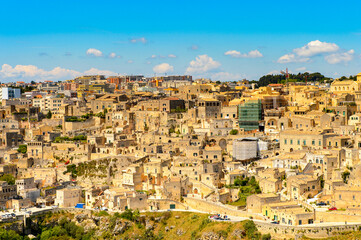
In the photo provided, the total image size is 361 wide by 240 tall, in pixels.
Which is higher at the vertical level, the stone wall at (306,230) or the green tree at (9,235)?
the stone wall at (306,230)

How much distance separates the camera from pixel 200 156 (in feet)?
168

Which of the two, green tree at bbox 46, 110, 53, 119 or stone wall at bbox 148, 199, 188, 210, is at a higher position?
green tree at bbox 46, 110, 53, 119

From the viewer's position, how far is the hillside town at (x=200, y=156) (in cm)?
4206

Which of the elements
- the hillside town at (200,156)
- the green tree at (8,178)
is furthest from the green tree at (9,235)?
the green tree at (8,178)

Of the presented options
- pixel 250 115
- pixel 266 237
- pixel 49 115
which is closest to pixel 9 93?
pixel 49 115

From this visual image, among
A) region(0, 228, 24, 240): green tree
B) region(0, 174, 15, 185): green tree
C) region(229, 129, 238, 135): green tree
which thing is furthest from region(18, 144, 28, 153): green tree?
region(229, 129, 238, 135): green tree

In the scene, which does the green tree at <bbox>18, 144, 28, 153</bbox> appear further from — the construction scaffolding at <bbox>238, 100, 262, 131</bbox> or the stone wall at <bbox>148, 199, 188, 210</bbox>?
the construction scaffolding at <bbox>238, 100, 262, 131</bbox>

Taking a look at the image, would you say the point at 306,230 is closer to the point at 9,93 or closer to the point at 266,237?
the point at 266,237

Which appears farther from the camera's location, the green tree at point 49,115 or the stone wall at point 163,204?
the green tree at point 49,115

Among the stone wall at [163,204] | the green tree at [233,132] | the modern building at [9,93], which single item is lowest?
the stone wall at [163,204]

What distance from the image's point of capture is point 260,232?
3897 centimetres

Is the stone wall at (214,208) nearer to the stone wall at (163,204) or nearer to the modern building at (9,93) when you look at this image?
the stone wall at (163,204)

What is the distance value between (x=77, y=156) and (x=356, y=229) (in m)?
30.7

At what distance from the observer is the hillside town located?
4206 cm
